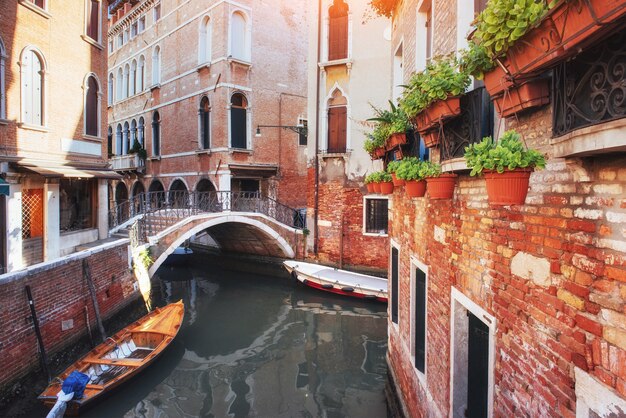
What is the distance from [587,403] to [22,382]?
7180 millimetres

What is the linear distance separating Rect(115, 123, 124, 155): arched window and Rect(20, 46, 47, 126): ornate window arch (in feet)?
46.7

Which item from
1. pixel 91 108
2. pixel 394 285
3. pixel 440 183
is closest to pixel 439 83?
pixel 440 183

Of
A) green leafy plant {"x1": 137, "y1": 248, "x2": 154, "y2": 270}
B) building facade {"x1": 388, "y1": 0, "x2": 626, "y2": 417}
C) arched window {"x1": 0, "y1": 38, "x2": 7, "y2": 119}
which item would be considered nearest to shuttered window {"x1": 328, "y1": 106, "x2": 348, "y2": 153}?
green leafy plant {"x1": 137, "y1": 248, "x2": 154, "y2": 270}

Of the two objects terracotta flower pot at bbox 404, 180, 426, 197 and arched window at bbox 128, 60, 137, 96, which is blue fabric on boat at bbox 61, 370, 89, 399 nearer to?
terracotta flower pot at bbox 404, 180, 426, 197

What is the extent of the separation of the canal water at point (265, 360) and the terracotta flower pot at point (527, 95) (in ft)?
18.3

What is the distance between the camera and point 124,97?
22.0 metres

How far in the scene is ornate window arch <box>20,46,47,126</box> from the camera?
8117mm

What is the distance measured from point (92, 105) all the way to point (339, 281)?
7728 millimetres

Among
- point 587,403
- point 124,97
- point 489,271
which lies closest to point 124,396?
point 489,271

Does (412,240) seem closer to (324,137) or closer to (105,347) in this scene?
(105,347)

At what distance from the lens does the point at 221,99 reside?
618 inches

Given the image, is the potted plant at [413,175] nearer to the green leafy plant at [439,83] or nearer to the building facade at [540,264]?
the building facade at [540,264]

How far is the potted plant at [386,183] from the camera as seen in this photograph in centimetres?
513

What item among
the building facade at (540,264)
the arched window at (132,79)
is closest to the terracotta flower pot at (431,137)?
the building facade at (540,264)
